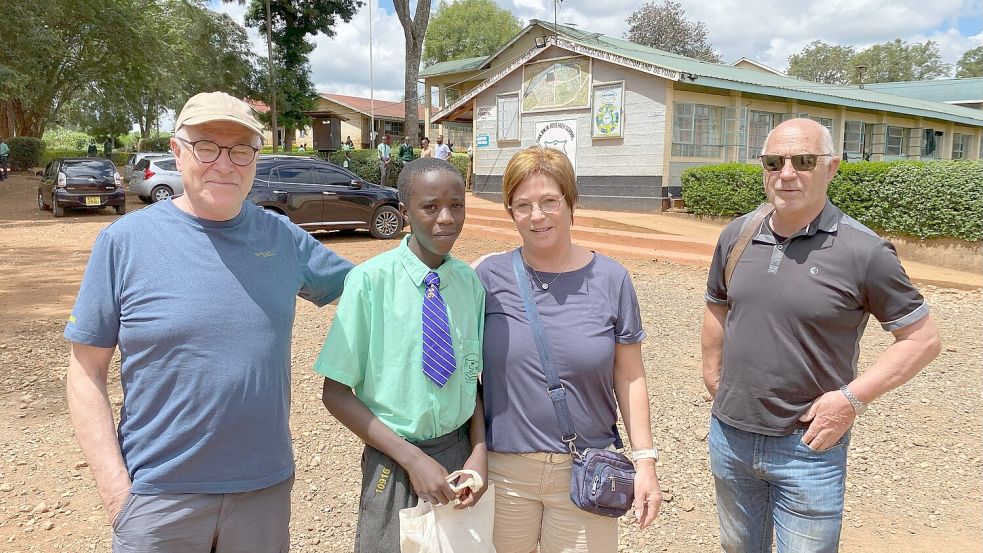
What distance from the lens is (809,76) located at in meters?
70.9

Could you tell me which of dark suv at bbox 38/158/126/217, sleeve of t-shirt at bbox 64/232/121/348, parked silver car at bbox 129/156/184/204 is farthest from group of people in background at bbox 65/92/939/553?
parked silver car at bbox 129/156/184/204

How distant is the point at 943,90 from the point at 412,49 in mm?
31935

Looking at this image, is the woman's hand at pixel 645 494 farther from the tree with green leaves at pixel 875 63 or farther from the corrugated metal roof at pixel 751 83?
the tree with green leaves at pixel 875 63

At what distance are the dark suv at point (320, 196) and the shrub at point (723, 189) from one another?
6.77 m

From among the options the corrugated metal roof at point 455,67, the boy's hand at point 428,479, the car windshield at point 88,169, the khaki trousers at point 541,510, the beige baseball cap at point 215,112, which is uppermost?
the corrugated metal roof at point 455,67

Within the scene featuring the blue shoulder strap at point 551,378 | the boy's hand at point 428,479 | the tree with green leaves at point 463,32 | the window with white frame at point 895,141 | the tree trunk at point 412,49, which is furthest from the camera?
the tree with green leaves at point 463,32

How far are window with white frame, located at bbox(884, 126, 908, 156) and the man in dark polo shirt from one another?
22.9 meters

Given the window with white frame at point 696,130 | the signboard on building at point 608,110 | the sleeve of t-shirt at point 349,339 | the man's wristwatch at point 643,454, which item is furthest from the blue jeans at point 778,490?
the signboard on building at point 608,110

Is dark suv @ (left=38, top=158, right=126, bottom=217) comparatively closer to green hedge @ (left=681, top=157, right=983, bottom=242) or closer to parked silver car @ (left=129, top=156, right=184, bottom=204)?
parked silver car @ (left=129, top=156, right=184, bottom=204)

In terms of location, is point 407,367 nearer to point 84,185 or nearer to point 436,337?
point 436,337

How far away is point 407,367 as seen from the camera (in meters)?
1.89

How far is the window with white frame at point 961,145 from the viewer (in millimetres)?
26094

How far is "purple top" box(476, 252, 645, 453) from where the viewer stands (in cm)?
210

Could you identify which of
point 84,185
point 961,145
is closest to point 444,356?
point 84,185
